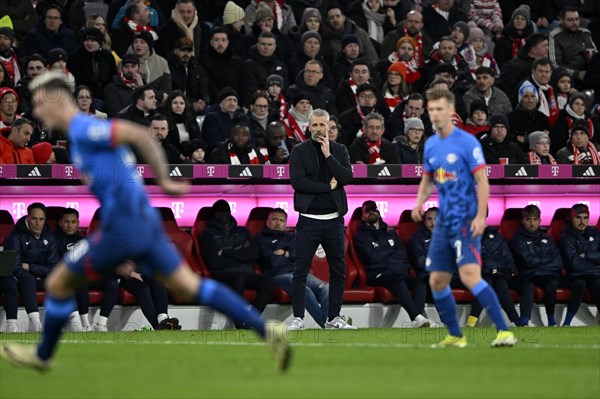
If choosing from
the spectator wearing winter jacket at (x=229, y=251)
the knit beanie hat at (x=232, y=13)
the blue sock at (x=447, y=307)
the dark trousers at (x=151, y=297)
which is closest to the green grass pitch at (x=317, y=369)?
the blue sock at (x=447, y=307)

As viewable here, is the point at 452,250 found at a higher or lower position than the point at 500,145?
lower

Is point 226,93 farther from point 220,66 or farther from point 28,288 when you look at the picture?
point 28,288

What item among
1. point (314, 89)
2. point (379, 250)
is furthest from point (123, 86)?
point (379, 250)

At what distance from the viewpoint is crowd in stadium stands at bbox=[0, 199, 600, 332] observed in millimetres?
13945

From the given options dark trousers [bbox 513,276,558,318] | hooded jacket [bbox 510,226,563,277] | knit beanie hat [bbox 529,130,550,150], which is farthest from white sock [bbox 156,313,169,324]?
knit beanie hat [bbox 529,130,550,150]

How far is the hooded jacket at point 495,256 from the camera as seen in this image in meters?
15.0

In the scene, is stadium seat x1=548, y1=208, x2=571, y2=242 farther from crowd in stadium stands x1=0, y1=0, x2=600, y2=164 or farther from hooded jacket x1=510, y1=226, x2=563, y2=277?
crowd in stadium stands x1=0, y1=0, x2=600, y2=164

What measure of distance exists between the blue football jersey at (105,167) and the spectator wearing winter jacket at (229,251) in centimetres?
657

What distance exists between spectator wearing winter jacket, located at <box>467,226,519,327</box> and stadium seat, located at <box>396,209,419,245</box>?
2.99 feet

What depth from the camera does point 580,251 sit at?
1553 centimetres

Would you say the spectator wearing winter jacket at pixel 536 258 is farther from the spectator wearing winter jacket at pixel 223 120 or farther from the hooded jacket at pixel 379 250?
the spectator wearing winter jacket at pixel 223 120

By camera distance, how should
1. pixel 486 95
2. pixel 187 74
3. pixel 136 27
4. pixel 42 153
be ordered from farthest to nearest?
pixel 486 95, pixel 136 27, pixel 187 74, pixel 42 153

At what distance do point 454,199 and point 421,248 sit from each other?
5234mm

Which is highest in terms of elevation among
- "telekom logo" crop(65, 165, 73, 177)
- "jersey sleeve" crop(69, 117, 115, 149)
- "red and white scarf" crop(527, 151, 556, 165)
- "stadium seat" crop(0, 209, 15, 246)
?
"jersey sleeve" crop(69, 117, 115, 149)
